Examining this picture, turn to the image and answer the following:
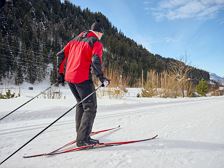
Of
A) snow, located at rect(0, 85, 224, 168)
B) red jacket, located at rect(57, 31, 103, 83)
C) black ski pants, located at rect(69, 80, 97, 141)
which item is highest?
red jacket, located at rect(57, 31, 103, 83)

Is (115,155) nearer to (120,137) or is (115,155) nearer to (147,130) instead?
(120,137)

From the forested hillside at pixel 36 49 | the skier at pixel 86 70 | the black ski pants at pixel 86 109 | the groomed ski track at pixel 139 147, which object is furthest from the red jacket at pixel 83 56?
the forested hillside at pixel 36 49

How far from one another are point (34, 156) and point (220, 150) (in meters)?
2.23

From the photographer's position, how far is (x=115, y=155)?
2.63 metres

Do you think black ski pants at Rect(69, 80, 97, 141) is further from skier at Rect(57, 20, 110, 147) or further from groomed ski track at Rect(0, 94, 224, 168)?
groomed ski track at Rect(0, 94, 224, 168)

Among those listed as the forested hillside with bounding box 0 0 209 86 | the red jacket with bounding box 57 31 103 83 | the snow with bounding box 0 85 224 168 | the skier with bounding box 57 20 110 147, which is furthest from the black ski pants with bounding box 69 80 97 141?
the forested hillside with bounding box 0 0 209 86

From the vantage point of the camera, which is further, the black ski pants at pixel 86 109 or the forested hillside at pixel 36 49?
the forested hillside at pixel 36 49

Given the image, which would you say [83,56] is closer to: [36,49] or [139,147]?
[139,147]

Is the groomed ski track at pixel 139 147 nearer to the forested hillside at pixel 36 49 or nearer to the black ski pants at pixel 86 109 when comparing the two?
the black ski pants at pixel 86 109

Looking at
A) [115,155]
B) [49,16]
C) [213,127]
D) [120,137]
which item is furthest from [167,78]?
[49,16]

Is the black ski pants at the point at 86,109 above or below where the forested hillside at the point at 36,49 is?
below

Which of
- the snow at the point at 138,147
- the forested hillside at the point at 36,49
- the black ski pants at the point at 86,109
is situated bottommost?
the snow at the point at 138,147

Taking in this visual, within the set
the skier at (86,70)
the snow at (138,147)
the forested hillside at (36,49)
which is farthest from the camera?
the forested hillside at (36,49)

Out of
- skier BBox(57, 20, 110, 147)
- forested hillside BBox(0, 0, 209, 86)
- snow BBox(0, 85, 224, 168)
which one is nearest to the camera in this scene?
snow BBox(0, 85, 224, 168)
